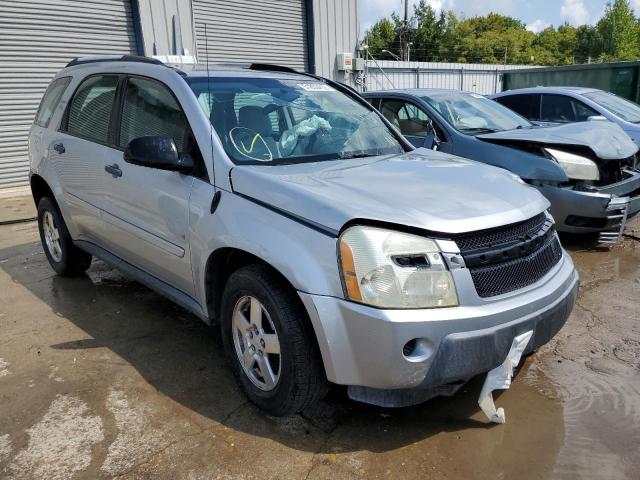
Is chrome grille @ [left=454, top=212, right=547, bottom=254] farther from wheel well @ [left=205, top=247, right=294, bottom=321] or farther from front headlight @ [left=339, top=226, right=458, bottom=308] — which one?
wheel well @ [left=205, top=247, right=294, bottom=321]

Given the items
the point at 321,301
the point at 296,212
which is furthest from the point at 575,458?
the point at 296,212

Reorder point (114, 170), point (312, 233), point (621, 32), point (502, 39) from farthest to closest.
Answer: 1. point (502, 39)
2. point (621, 32)
3. point (114, 170)
4. point (312, 233)

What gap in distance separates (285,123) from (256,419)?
1737 millimetres

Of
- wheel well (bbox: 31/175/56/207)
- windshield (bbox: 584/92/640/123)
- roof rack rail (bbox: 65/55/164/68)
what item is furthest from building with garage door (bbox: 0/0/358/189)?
windshield (bbox: 584/92/640/123)

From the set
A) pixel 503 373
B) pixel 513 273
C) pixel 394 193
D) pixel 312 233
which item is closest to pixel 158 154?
pixel 312 233

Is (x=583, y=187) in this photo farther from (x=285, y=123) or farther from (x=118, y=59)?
(x=118, y=59)

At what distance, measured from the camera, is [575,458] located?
2418 millimetres

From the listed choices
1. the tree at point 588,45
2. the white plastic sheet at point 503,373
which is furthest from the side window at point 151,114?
the tree at point 588,45

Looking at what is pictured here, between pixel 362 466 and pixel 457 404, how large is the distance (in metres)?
0.72

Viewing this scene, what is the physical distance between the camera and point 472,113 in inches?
243

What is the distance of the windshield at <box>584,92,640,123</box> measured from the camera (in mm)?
8031

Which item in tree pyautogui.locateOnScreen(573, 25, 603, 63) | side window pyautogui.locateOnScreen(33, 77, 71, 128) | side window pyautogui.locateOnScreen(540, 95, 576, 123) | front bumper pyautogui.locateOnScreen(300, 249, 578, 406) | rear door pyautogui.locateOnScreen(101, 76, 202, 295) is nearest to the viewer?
front bumper pyautogui.locateOnScreen(300, 249, 578, 406)

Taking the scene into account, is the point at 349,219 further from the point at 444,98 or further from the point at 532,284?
the point at 444,98

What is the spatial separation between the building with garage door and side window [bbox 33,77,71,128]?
3.50m
